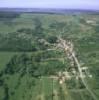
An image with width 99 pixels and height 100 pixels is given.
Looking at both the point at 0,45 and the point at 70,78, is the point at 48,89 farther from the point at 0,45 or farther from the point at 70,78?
the point at 0,45

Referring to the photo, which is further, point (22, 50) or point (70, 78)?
point (22, 50)

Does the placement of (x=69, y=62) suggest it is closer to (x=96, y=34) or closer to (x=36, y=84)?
(x=36, y=84)

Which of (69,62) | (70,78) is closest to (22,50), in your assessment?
(69,62)

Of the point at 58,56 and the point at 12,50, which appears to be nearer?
the point at 58,56

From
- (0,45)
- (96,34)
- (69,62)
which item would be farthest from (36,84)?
(96,34)

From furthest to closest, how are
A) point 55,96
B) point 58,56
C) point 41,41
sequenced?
point 41,41, point 58,56, point 55,96

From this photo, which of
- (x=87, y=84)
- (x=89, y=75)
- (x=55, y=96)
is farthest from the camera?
(x=89, y=75)
